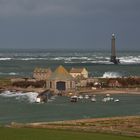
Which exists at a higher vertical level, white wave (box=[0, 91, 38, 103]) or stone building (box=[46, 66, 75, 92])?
stone building (box=[46, 66, 75, 92])

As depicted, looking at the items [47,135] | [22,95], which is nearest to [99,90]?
[22,95]

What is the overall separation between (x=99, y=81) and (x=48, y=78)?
11108 mm

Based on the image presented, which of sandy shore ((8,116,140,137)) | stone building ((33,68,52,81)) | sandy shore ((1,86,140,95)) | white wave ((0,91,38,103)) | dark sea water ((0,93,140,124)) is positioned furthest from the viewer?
stone building ((33,68,52,81))

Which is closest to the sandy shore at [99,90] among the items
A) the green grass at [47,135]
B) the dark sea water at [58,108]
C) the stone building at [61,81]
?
the stone building at [61,81]

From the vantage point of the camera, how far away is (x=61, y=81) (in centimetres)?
7988

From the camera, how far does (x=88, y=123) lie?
41.4 meters

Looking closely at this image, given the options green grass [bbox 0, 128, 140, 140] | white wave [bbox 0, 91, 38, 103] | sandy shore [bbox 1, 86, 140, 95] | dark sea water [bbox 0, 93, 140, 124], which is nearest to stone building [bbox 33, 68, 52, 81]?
sandy shore [bbox 1, 86, 140, 95]

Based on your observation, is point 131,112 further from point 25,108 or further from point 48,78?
point 48,78

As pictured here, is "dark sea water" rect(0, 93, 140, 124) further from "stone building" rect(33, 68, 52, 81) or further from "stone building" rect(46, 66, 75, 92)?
"stone building" rect(33, 68, 52, 81)

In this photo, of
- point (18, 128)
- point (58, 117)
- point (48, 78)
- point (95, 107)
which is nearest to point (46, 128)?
point (18, 128)

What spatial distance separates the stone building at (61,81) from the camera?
80000 mm

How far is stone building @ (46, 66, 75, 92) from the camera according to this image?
8000 cm

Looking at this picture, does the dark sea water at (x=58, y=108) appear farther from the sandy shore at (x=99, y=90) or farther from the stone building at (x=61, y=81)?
the stone building at (x=61, y=81)

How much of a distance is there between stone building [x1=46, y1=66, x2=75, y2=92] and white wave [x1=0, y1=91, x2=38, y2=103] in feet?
17.9
